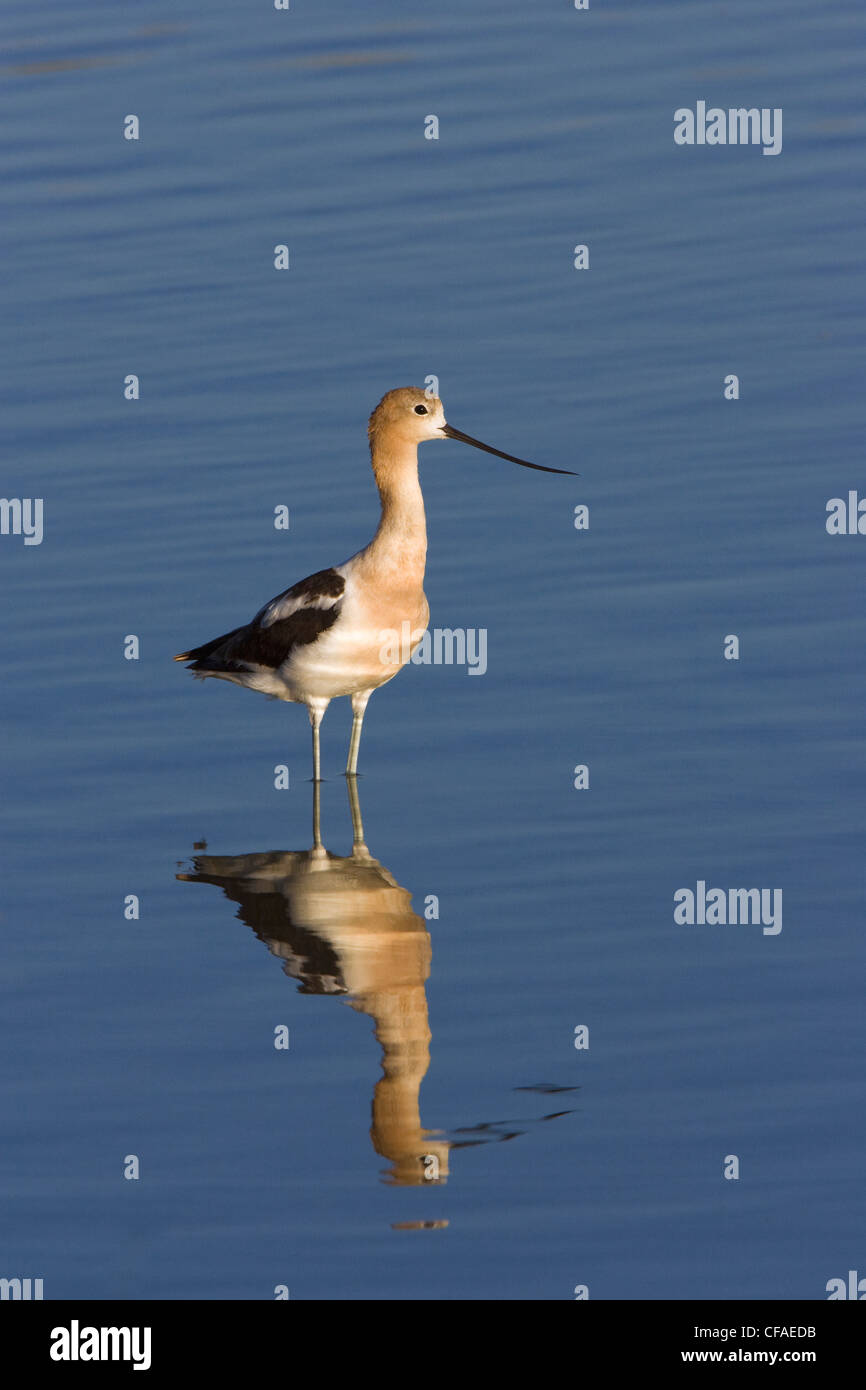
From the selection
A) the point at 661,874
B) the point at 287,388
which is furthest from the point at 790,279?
the point at 661,874

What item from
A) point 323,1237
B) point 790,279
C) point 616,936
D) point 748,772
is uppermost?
point 790,279

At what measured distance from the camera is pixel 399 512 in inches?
459

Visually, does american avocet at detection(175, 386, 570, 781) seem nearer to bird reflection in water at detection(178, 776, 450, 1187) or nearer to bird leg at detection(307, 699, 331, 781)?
bird leg at detection(307, 699, 331, 781)

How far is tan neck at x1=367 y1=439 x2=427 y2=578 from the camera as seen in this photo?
458 inches

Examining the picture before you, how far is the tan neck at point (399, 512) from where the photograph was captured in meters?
11.6

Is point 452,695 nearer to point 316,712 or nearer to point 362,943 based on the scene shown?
point 316,712

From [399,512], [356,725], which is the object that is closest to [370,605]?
[399,512]

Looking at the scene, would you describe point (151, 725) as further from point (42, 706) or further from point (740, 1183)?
point (740, 1183)

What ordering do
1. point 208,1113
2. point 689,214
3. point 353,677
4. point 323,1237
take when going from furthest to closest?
point 689,214
point 353,677
point 208,1113
point 323,1237

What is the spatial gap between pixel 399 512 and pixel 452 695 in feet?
3.89

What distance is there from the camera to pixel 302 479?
574 inches

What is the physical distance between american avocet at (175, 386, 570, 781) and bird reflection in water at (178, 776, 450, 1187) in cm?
57

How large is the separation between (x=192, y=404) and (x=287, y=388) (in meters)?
0.65

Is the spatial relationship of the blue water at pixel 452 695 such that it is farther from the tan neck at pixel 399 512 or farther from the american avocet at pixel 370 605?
the tan neck at pixel 399 512
